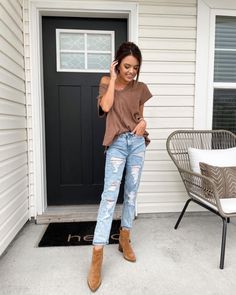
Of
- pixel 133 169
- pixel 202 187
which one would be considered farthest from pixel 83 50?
pixel 202 187

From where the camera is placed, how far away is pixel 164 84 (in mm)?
2562

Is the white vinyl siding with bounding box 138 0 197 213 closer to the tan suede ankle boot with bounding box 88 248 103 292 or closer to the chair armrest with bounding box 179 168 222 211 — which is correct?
the chair armrest with bounding box 179 168 222 211

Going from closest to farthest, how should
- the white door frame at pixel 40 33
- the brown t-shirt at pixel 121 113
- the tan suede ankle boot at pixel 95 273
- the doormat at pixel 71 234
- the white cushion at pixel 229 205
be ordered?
the tan suede ankle boot at pixel 95 273
the brown t-shirt at pixel 121 113
the white cushion at pixel 229 205
the doormat at pixel 71 234
the white door frame at pixel 40 33

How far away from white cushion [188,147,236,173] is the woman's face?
99 cm

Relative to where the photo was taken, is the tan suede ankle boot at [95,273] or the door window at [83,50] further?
the door window at [83,50]

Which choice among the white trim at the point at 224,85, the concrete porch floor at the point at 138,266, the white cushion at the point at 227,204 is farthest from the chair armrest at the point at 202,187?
the white trim at the point at 224,85

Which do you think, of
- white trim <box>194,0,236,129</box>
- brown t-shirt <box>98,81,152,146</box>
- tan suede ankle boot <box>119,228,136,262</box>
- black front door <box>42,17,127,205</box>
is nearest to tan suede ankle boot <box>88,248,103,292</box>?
tan suede ankle boot <box>119,228,136,262</box>

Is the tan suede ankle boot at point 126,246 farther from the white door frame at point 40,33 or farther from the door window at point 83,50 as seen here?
the door window at point 83,50

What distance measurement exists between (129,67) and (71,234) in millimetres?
1440

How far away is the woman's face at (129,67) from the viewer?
158cm

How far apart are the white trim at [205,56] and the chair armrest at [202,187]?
67 cm

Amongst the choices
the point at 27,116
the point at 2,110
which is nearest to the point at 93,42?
the point at 27,116

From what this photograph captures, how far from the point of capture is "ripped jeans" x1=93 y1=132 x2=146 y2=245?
1607mm

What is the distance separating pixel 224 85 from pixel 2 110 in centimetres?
204
